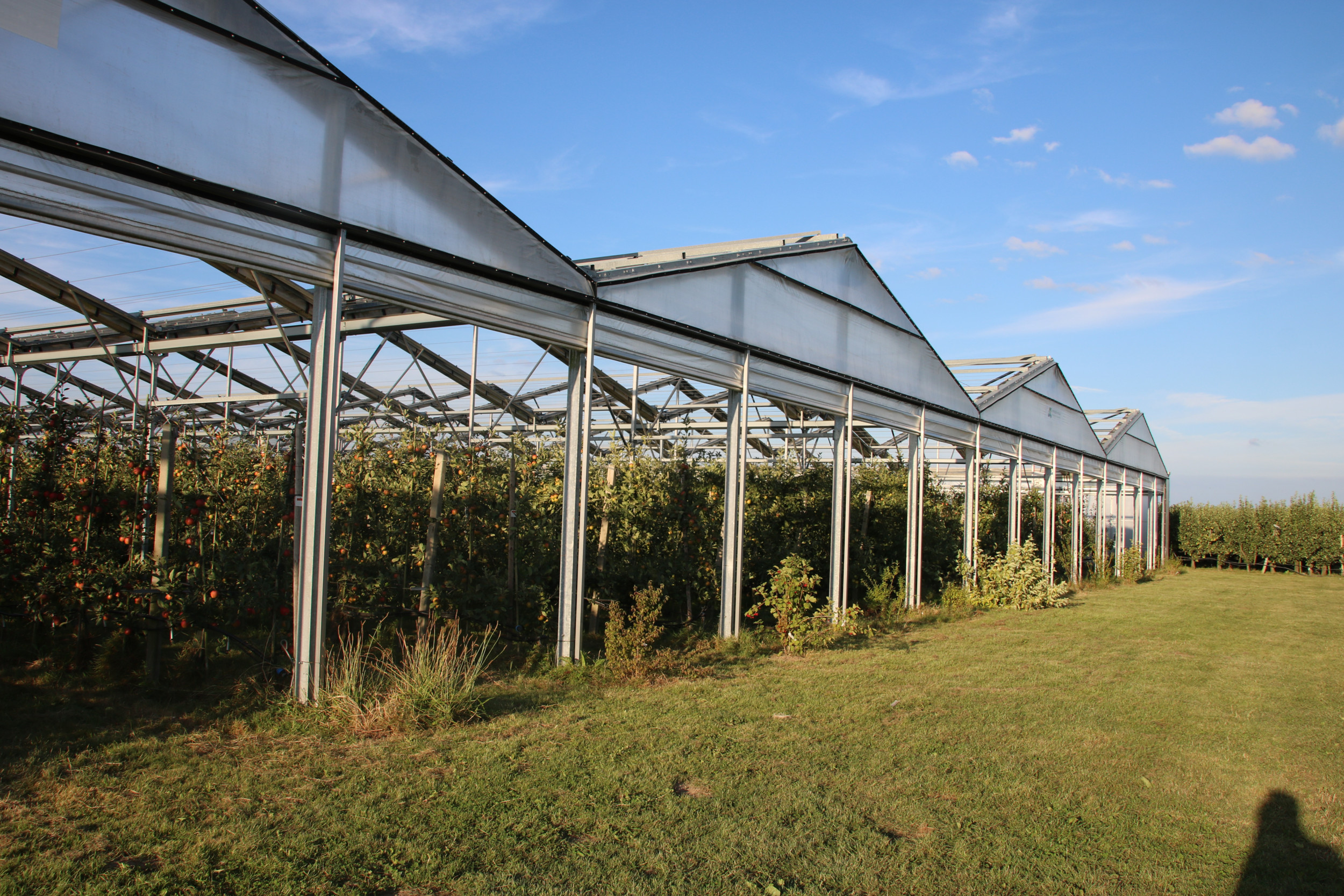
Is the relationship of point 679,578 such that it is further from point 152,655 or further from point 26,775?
point 26,775

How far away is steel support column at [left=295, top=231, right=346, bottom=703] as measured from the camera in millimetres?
5395

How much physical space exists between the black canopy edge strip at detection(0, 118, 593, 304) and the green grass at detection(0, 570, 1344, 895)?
336cm

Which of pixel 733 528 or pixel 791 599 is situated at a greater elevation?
pixel 733 528

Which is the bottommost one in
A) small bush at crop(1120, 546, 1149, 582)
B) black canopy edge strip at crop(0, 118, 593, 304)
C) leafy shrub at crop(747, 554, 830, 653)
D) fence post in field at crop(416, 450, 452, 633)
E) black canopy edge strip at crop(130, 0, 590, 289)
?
small bush at crop(1120, 546, 1149, 582)

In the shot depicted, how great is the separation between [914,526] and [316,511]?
33.2 ft

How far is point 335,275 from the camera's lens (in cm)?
555

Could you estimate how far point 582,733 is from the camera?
5.39 m

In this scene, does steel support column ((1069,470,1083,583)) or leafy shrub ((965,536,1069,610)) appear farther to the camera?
steel support column ((1069,470,1083,583))

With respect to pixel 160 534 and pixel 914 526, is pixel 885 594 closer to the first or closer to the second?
pixel 914 526

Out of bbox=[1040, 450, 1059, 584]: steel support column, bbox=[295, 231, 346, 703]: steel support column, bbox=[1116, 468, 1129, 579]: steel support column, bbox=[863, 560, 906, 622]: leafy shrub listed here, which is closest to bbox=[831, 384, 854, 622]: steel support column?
bbox=[863, 560, 906, 622]: leafy shrub

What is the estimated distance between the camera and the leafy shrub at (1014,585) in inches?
566

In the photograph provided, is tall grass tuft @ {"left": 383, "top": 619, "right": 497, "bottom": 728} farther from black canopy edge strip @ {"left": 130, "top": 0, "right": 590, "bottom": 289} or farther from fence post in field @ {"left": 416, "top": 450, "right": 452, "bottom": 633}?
black canopy edge strip @ {"left": 130, "top": 0, "right": 590, "bottom": 289}

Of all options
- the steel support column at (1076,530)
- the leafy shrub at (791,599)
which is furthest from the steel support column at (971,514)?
the leafy shrub at (791,599)

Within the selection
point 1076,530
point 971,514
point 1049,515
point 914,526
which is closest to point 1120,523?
point 1076,530
